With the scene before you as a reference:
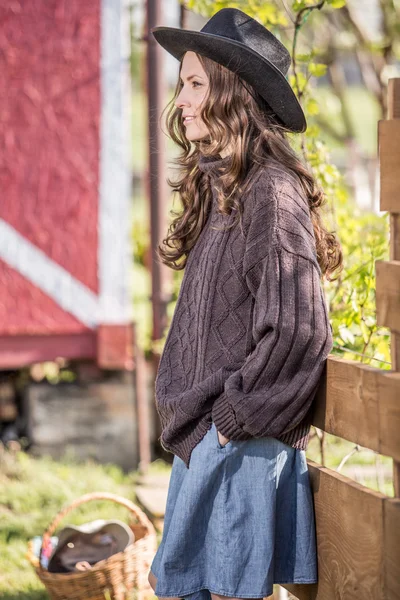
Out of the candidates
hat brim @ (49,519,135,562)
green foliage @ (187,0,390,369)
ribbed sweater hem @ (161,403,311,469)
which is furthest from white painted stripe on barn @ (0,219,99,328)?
ribbed sweater hem @ (161,403,311,469)

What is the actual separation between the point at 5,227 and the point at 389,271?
163 inches

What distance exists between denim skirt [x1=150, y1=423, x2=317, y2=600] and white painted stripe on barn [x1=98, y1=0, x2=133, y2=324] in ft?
11.9

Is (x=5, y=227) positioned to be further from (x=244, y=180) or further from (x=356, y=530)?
(x=356, y=530)

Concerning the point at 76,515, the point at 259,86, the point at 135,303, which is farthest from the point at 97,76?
the point at 259,86

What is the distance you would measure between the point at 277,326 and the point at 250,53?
2.53 feet

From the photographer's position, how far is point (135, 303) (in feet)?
24.8

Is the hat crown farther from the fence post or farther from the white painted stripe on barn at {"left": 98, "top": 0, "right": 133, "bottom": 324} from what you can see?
the white painted stripe on barn at {"left": 98, "top": 0, "right": 133, "bottom": 324}

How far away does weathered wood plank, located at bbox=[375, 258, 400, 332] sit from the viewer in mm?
2088

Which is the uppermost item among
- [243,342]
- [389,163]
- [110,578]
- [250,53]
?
[250,53]

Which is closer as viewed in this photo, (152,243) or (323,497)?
(323,497)

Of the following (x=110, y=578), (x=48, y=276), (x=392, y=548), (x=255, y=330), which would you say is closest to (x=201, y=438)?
(x=255, y=330)

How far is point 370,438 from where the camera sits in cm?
216

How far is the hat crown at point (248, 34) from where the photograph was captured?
8.00 ft

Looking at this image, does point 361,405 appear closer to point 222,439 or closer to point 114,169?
point 222,439
